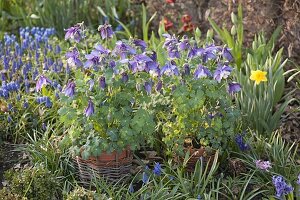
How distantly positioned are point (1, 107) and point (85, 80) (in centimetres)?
96

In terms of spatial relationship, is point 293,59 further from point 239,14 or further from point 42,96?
point 42,96

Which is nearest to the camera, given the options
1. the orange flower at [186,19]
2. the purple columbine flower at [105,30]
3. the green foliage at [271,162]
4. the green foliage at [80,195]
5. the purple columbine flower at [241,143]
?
the green foliage at [80,195]

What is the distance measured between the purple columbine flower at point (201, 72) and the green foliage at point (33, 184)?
964 millimetres

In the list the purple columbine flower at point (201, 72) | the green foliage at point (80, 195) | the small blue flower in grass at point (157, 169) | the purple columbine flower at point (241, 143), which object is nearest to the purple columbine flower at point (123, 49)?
the purple columbine flower at point (201, 72)

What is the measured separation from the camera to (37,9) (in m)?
5.87

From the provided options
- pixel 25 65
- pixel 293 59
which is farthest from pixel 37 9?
pixel 293 59

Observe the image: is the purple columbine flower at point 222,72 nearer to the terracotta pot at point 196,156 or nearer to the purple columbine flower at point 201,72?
the purple columbine flower at point 201,72

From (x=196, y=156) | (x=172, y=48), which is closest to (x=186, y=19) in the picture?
(x=172, y=48)

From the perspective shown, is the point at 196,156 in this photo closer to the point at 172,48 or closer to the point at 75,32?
the point at 172,48

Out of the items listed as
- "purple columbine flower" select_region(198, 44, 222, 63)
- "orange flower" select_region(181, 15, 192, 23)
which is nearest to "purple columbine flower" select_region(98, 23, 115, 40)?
"purple columbine flower" select_region(198, 44, 222, 63)

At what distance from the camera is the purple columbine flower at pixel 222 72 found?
12.0ft

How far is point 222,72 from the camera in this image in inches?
A: 145

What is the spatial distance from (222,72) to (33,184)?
1.18 meters

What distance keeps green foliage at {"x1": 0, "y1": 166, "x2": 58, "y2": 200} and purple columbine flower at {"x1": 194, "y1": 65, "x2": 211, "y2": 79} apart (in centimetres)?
96
